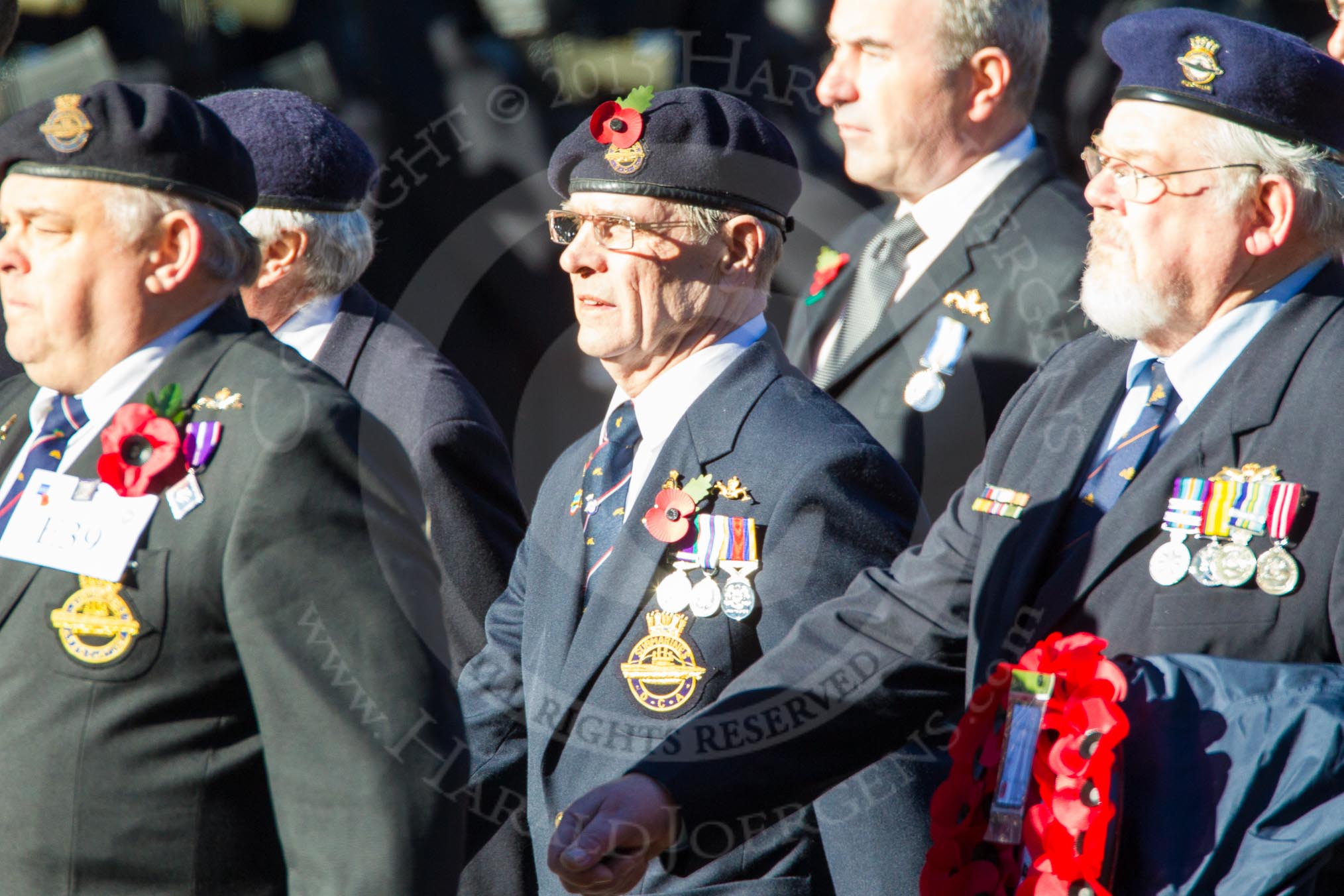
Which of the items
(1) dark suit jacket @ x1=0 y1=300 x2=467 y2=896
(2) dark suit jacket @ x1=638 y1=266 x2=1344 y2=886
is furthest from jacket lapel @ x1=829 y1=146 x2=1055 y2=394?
(1) dark suit jacket @ x1=0 y1=300 x2=467 y2=896

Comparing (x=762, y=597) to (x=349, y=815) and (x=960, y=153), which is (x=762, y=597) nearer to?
(x=349, y=815)

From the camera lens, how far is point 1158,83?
2834 millimetres

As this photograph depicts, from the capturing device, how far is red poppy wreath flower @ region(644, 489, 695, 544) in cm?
319

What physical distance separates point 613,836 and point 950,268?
1.84 m

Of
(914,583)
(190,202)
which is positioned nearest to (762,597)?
(914,583)

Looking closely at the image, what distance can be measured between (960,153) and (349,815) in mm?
2311

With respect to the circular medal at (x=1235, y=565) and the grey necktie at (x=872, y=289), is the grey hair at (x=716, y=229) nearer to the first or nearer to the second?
the grey necktie at (x=872, y=289)

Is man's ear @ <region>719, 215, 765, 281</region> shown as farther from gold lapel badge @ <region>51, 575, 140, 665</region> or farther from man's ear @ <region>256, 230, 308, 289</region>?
gold lapel badge @ <region>51, 575, 140, 665</region>

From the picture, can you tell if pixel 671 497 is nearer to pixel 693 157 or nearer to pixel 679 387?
pixel 679 387

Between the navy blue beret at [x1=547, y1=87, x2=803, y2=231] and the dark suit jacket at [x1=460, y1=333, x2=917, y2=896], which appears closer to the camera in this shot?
the dark suit jacket at [x1=460, y1=333, x2=917, y2=896]

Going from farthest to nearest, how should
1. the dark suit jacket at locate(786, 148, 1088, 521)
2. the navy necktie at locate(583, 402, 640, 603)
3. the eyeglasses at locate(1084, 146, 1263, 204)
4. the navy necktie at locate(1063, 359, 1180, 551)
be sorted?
the dark suit jacket at locate(786, 148, 1088, 521) → the navy necktie at locate(583, 402, 640, 603) → the eyeglasses at locate(1084, 146, 1263, 204) → the navy necktie at locate(1063, 359, 1180, 551)

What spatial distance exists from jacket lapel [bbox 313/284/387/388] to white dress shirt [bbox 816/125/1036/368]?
1.27m

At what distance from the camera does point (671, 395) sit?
3.46 metres

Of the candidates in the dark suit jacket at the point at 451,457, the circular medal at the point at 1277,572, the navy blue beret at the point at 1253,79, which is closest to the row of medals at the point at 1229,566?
the circular medal at the point at 1277,572
